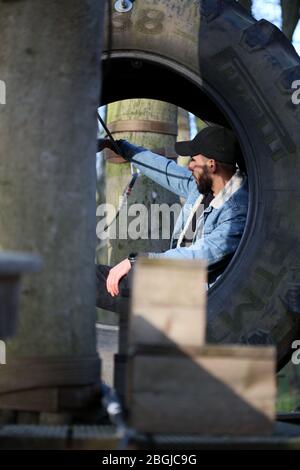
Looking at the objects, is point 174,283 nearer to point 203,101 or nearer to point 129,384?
point 129,384

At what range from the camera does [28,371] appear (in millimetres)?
2746

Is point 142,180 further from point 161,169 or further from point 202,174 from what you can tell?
point 202,174

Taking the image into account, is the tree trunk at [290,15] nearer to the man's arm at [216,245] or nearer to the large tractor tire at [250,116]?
the large tractor tire at [250,116]

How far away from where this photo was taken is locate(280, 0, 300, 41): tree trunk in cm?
862

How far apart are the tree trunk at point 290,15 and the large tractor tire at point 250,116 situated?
419cm

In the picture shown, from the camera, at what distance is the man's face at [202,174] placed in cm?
518

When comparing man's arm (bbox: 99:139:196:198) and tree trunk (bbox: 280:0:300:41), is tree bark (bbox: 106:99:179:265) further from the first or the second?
tree trunk (bbox: 280:0:300:41)

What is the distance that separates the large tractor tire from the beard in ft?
2.48

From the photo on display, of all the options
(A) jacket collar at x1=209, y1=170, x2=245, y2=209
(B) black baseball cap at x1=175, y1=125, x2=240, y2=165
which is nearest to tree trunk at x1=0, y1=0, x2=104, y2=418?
(A) jacket collar at x1=209, y1=170, x2=245, y2=209

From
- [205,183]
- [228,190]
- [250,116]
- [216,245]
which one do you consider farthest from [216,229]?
[250,116]

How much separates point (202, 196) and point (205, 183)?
0.27ft

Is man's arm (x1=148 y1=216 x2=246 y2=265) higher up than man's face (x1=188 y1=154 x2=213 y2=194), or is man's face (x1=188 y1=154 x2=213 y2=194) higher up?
man's face (x1=188 y1=154 x2=213 y2=194)

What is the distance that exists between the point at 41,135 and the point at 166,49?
6.13 ft

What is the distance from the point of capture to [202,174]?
521 centimetres
